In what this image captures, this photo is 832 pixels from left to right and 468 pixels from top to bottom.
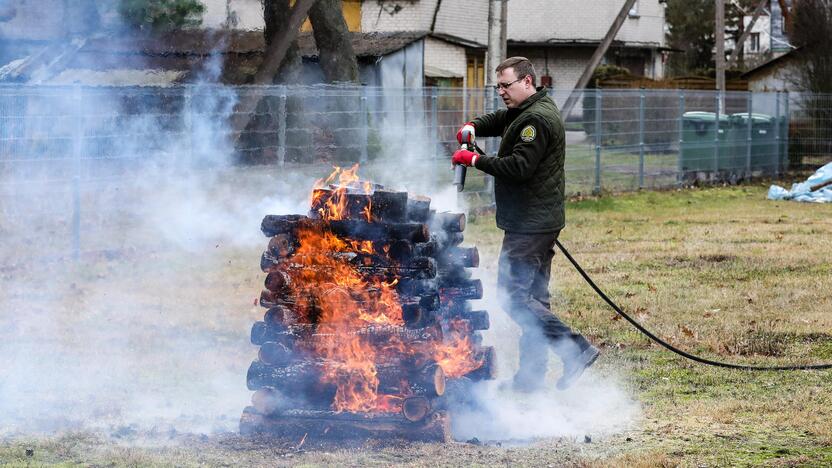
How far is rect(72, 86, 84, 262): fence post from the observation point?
12.7 m

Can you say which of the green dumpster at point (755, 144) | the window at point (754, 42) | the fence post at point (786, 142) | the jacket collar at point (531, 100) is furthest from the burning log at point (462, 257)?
the window at point (754, 42)

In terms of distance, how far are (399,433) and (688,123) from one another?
18086 mm

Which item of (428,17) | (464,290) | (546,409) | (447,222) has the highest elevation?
(428,17)

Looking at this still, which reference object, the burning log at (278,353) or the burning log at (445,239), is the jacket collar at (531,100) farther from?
the burning log at (278,353)

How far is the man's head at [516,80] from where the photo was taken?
7.21 metres

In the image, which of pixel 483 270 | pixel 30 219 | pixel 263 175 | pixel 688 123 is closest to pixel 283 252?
pixel 483 270

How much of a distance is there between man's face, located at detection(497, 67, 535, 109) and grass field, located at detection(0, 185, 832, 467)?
203cm

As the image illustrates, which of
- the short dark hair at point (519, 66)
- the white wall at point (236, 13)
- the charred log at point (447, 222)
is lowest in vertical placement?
the charred log at point (447, 222)

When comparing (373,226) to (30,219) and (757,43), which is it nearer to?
(30,219)

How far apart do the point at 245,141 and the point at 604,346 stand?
7.01 meters

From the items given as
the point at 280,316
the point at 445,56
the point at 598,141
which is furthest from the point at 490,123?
the point at 445,56

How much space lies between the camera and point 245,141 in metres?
14.5

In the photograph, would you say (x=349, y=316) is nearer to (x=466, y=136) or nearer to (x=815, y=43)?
(x=466, y=136)

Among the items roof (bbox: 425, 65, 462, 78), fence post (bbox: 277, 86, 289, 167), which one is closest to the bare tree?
roof (bbox: 425, 65, 462, 78)
